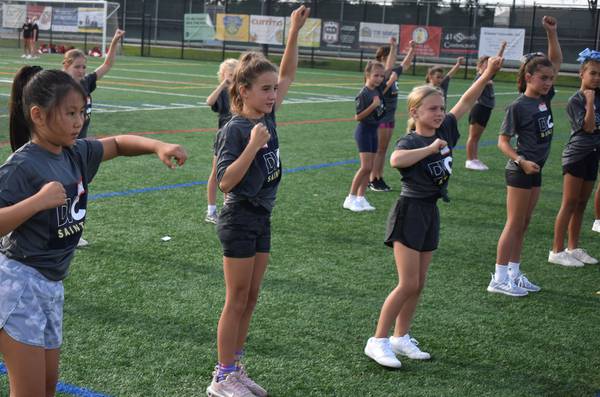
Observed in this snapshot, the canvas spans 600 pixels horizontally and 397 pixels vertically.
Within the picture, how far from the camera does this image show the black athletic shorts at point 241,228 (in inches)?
162

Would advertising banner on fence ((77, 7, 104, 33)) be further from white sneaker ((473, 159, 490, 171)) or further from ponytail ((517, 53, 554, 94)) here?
ponytail ((517, 53, 554, 94))

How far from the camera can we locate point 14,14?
4434cm

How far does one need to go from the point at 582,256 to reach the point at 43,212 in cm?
585

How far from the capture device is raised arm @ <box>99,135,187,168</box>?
3.10 m

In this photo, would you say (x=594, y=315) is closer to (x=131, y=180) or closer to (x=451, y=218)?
(x=451, y=218)

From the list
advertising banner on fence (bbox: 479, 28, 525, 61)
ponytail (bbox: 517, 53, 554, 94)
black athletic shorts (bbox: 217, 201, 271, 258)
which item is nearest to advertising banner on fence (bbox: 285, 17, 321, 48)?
advertising banner on fence (bbox: 479, 28, 525, 61)

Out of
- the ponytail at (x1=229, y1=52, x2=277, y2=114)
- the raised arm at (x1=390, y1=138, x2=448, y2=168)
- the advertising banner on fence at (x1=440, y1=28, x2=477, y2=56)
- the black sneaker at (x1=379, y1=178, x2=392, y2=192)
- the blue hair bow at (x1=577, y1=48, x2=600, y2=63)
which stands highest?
the advertising banner on fence at (x1=440, y1=28, x2=477, y2=56)

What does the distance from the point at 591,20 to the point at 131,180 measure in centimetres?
3044

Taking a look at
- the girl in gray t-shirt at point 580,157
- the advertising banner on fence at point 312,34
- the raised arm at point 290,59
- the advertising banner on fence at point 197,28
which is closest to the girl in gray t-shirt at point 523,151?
the girl in gray t-shirt at point 580,157

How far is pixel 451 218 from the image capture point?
30.1 feet

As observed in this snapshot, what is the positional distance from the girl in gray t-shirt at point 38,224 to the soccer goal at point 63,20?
39.9m

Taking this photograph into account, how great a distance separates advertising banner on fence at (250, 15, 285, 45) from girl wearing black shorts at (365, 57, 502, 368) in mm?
35321

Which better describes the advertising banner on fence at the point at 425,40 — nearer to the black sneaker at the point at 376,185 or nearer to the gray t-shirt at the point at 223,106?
the black sneaker at the point at 376,185

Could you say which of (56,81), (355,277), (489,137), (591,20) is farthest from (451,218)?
(591,20)
